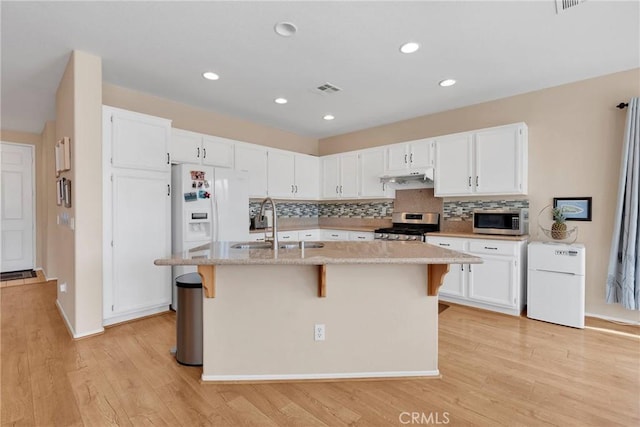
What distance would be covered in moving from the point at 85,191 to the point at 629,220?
5.25 m

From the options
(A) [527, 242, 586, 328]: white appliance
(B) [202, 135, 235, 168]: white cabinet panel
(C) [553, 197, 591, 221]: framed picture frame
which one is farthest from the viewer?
(B) [202, 135, 235, 168]: white cabinet panel

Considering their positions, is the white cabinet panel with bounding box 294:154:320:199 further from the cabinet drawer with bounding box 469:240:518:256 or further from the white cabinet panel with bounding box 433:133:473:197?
the cabinet drawer with bounding box 469:240:518:256

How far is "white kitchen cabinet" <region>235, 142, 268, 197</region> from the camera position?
4.46 metres

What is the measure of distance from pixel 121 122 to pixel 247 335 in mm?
2529

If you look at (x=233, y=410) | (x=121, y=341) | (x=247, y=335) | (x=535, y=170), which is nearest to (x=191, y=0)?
(x=247, y=335)

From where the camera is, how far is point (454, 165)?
4.00 m

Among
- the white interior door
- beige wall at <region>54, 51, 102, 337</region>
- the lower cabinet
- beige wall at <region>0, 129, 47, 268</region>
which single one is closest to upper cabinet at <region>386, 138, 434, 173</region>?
the lower cabinet

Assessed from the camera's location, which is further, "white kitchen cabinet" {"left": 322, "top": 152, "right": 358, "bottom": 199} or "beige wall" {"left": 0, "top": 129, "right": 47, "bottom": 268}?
"beige wall" {"left": 0, "top": 129, "right": 47, "bottom": 268}

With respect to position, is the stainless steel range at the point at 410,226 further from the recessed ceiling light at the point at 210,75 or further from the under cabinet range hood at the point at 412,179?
the recessed ceiling light at the point at 210,75

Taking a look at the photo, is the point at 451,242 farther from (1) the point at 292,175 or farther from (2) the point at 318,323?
(1) the point at 292,175

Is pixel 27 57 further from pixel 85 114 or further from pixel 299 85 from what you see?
pixel 299 85

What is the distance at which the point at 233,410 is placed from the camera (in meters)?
1.81

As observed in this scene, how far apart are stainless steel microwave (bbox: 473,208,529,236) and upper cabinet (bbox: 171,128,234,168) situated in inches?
134

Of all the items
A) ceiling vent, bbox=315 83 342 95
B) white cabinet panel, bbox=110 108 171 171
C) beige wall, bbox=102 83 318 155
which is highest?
ceiling vent, bbox=315 83 342 95
